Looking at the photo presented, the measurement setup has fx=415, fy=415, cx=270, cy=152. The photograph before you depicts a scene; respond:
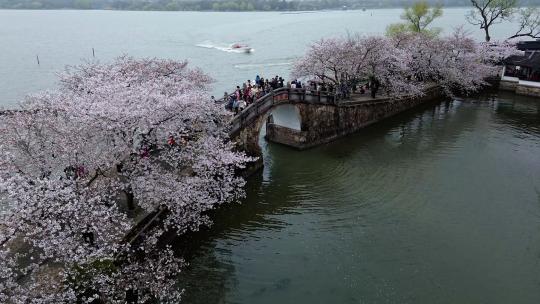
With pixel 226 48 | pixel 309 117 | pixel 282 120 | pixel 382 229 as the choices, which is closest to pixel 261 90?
pixel 282 120

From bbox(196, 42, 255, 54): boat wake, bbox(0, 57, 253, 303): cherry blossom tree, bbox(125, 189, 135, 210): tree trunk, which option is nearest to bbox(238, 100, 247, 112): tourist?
bbox(0, 57, 253, 303): cherry blossom tree

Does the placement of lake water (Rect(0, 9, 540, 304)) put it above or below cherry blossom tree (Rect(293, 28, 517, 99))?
below

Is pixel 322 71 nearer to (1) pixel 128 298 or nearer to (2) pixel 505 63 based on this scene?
(1) pixel 128 298

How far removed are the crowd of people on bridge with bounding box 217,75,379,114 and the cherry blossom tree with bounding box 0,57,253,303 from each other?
6.13m

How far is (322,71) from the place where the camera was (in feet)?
149

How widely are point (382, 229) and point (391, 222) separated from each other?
1.18m

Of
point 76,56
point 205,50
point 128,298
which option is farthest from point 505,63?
point 76,56

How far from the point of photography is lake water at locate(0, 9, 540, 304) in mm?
22125

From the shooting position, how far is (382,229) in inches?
1071

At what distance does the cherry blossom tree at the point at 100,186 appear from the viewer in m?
16.7

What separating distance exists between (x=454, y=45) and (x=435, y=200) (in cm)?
3575

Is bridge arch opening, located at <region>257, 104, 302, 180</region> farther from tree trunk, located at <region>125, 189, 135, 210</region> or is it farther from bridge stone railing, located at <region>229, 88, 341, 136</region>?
tree trunk, located at <region>125, 189, 135, 210</region>

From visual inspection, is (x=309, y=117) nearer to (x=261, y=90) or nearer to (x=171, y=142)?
(x=261, y=90)

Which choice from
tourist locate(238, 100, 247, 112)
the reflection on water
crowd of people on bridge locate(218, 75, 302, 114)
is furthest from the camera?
crowd of people on bridge locate(218, 75, 302, 114)
